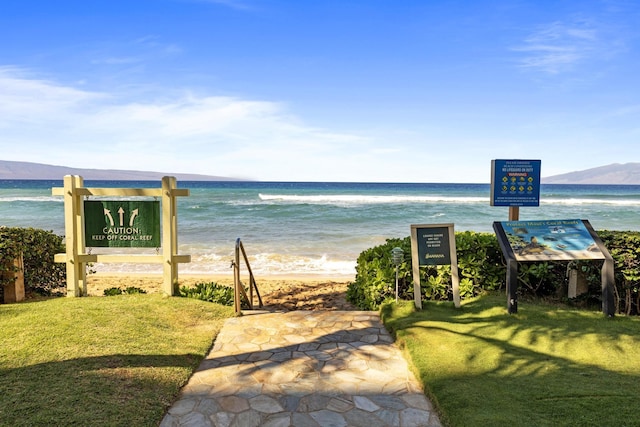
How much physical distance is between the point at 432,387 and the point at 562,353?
164cm

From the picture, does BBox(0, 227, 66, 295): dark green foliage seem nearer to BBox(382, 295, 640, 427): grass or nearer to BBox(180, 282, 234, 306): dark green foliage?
BBox(180, 282, 234, 306): dark green foliage

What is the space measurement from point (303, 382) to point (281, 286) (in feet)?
16.7

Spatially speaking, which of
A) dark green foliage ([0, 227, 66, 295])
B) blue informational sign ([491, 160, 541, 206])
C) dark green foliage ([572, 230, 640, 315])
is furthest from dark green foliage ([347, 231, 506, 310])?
dark green foliage ([0, 227, 66, 295])

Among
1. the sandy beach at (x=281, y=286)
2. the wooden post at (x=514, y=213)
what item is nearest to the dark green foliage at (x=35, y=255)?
the sandy beach at (x=281, y=286)

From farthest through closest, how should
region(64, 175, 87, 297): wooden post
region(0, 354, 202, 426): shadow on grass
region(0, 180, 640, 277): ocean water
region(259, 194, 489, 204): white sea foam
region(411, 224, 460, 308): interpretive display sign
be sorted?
region(259, 194, 489, 204): white sea foam, region(0, 180, 640, 277): ocean water, region(64, 175, 87, 297): wooden post, region(411, 224, 460, 308): interpretive display sign, region(0, 354, 202, 426): shadow on grass

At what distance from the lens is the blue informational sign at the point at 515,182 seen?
6.05m

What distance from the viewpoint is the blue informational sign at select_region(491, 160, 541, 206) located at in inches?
238

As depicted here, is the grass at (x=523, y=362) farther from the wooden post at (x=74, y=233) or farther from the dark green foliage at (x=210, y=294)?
the wooden post at (x=74, y=233)

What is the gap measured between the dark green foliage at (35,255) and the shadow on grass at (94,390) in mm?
2676

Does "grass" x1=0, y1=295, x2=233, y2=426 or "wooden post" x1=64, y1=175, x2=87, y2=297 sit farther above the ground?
"wooden post" x1=64, y1=175, x2=87, y2=297

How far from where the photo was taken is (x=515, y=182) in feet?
20.0

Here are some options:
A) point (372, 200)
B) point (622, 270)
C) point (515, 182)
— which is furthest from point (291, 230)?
point (372, 200)

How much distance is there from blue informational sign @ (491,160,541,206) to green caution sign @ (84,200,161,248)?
5119 millimetres

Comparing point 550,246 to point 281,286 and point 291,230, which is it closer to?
point 281,286
